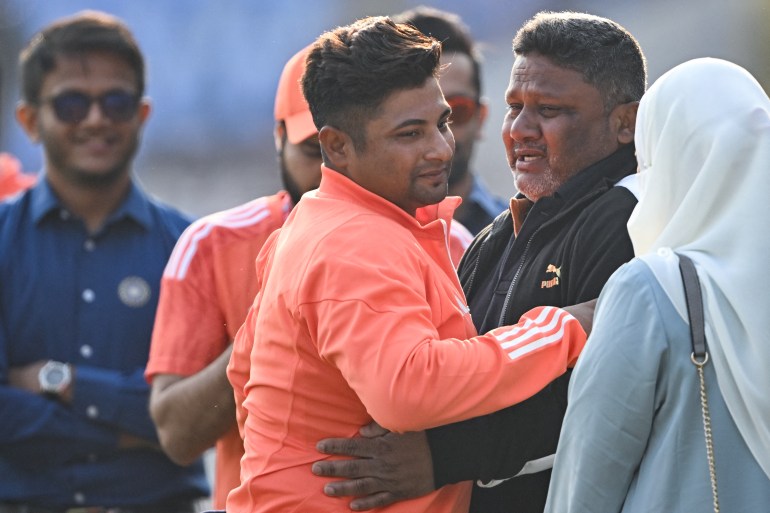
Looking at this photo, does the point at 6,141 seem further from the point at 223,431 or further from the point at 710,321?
the point at 710,321

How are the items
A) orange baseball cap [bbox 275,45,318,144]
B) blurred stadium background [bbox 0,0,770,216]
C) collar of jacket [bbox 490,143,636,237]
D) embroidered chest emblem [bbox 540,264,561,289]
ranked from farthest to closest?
1. blurred stadium background [bbox 0,0,770,216]
2. orange baseball cap [bbox 275,45,318,144]
3. collar of jacket [bbox 490,143,636,237]
4. embroidered chest emblem [bbox 540,264,561,289]

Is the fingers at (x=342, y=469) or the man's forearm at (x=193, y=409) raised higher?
the fingers at (x=342, y=469)

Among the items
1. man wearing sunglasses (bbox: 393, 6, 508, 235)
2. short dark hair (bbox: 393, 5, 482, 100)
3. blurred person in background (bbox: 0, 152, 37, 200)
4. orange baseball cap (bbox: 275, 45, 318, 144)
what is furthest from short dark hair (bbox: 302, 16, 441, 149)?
blurred person in background (bbox: 0, 152, 37, 200)

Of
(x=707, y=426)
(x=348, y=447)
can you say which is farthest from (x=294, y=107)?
(x=707, y=426)

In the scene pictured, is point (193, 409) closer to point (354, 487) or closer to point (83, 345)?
point (83, 345)

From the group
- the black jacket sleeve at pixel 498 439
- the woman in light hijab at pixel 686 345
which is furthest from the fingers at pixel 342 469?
the woman in light hijab at pixel 686 345

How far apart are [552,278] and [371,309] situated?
688mm

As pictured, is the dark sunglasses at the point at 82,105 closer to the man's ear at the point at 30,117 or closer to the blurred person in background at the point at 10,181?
the man's ear at the point at 30,117

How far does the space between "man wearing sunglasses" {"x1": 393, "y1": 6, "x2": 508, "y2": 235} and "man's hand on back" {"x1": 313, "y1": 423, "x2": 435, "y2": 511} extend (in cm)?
312

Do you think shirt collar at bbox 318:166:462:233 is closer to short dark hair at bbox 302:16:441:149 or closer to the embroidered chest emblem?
short dark hair at bbox 302:16:441:149

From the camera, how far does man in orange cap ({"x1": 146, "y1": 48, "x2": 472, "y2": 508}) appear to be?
464cm

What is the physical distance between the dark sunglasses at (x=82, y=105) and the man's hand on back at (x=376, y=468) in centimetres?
306

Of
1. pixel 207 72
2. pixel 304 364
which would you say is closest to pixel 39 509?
pixel 304 364

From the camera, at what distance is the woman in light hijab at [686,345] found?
9.72 feet
